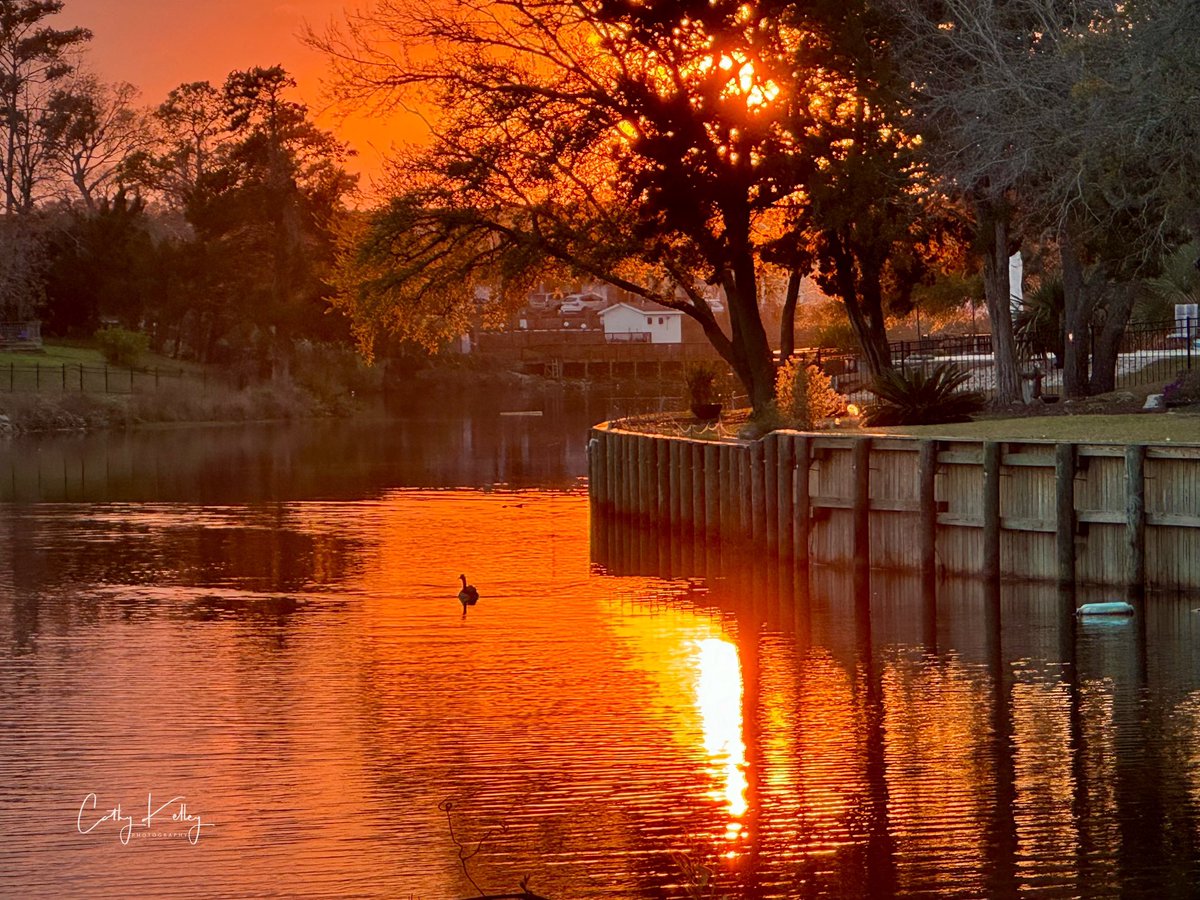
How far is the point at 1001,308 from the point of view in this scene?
46.2 metres

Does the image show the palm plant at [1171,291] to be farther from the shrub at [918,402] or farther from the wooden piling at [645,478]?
the wooden piling at [645,478]

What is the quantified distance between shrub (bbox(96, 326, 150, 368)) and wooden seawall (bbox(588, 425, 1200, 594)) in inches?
2698

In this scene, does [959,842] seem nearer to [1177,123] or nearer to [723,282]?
[1177,123]

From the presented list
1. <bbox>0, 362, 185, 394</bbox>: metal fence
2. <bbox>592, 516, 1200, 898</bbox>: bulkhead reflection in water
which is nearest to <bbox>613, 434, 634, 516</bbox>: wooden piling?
<bbox>592, 516, 1200, 898</bbox>: bulkhead reflection in water

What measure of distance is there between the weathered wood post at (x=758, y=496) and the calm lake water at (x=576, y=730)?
0.77 meters

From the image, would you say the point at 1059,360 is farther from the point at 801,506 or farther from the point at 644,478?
the point at 801,506

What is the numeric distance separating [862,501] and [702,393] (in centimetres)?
2365

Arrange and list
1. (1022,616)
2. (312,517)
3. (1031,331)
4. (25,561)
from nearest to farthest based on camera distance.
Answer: (1022,616) → (25,561) → (312,517) → (1031,331)

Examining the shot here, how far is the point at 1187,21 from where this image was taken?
2631 cm

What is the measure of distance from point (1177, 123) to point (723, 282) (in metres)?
26.3

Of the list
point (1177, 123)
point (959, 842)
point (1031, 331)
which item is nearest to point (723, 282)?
point (1031, 331)

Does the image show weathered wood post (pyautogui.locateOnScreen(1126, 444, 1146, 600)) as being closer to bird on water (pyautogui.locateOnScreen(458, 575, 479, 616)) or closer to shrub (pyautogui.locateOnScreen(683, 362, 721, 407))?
bird on water (pyautogui.locateOnScreen(458, 575, 479, 616))

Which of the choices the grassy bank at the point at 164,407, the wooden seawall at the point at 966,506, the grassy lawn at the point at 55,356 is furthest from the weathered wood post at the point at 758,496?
the grassy lawn at the point at 55,356

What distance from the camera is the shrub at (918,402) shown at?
39.9 metres
